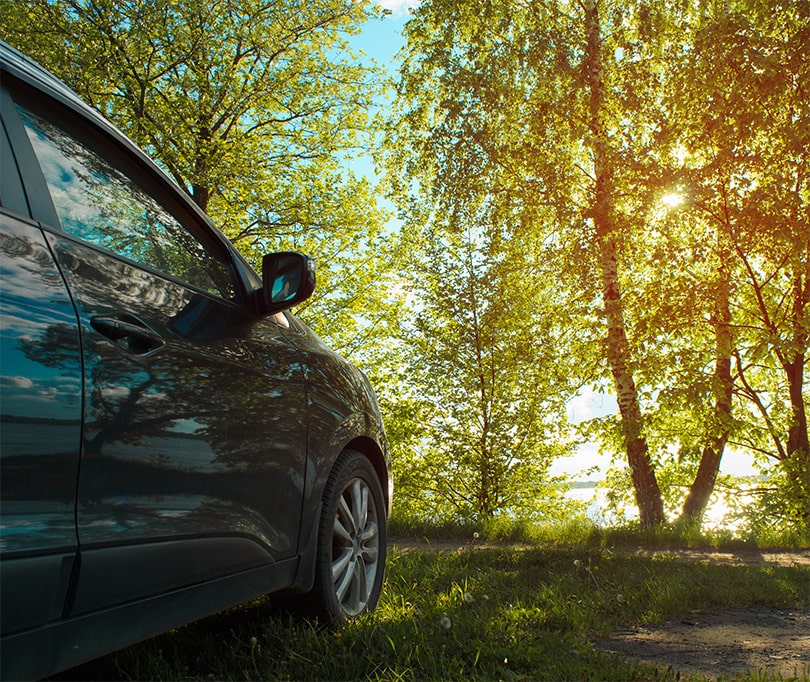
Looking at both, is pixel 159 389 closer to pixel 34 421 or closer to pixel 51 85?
pixel 34 421

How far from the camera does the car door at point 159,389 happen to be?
1.83 meters

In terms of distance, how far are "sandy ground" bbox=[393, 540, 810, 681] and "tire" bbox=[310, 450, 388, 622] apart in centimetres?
112

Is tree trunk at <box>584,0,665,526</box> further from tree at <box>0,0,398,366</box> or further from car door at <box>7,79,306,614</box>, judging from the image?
car door at <box>7,79,306,614</box>

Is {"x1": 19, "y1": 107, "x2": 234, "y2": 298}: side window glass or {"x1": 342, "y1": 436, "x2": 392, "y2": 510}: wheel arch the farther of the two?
{"x1": 342, "y1": 436, "x2": 392, "y2": 510}: wheel arch

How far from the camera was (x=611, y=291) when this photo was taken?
12.9 m

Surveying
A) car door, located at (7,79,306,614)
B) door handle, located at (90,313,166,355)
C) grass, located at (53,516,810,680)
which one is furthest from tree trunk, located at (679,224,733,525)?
door handle, located at (90,313,166,355)

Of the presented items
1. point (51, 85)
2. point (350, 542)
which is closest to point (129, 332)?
point (51, 85)

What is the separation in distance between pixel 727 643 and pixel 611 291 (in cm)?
996

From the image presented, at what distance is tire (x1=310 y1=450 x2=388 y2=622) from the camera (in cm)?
313

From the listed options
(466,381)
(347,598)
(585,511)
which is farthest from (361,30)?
(347,598)

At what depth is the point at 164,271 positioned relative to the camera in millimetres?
2422

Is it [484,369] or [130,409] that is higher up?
[484,369]

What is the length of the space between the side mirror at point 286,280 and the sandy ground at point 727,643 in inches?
77.9

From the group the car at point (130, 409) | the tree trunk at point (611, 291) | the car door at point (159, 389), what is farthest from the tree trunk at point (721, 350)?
the car door at point (159, 389)
